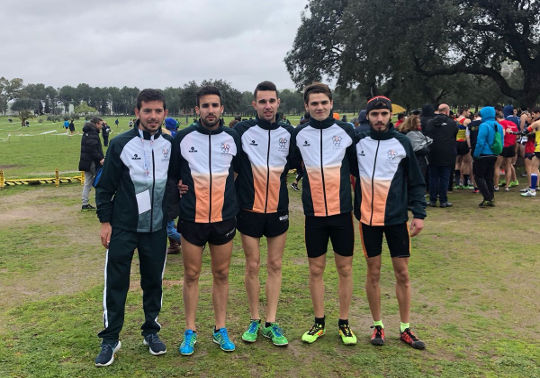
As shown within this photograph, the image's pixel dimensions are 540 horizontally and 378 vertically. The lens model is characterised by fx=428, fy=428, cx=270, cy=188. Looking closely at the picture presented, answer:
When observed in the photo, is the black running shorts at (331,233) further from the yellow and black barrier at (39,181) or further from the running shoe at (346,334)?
the yellow and black barrier at (39,181)

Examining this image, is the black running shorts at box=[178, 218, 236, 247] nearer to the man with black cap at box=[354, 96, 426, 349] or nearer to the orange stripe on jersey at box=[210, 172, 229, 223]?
the orange stripe on jersey at box=[210, 172, 229, 223]

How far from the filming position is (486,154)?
9898mm

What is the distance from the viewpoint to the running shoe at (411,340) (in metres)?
3.80

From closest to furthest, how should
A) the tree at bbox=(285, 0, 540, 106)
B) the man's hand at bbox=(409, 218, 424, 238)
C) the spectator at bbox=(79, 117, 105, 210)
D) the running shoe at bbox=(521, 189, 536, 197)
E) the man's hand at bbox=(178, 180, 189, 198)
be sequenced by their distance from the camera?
1. the man's hand at bbox=(178, 180, 189, 198)
2. the man's hand at bbox=(409, 218, 424, 238)
3. the spectator at bbox=(79, 117, 105, 210)
4. the running shoe at bbox=(521, 189, 536, 197)
5. the tree at bbox=(285, 0, 540, 106)

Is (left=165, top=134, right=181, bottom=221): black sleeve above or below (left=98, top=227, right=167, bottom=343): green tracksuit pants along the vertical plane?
above

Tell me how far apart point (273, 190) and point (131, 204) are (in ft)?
4.11

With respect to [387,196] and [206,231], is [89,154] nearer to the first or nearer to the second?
[206,231]

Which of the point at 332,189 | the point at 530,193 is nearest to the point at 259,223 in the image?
the point at 332,189

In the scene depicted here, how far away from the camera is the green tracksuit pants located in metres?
3.66

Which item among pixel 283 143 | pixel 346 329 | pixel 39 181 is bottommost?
pixel 346 329

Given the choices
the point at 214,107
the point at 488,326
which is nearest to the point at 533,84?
the point at 488,326

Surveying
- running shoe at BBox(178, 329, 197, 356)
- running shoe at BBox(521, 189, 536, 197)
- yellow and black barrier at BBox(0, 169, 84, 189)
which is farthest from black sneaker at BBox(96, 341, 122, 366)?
yellow and black barrier at BBox(0, 169, 84, 189)

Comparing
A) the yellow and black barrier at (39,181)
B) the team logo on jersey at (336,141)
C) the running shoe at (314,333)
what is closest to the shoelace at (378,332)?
the running shoe at (314,333)

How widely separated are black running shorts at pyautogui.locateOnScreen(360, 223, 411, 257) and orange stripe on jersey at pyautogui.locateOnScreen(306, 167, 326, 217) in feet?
1.50
